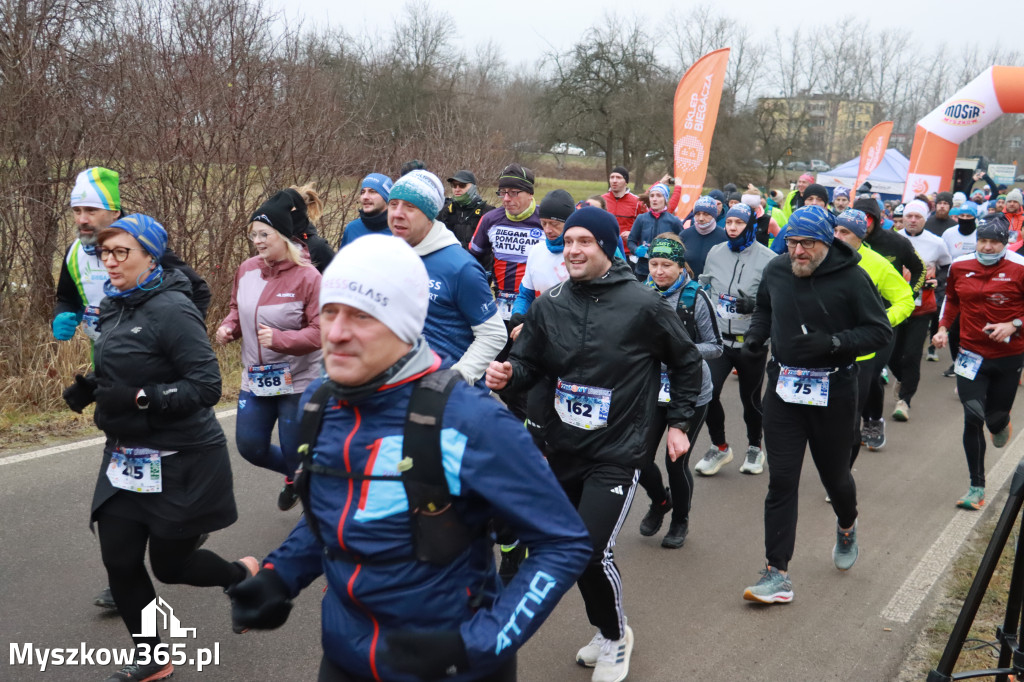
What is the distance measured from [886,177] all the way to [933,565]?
102ft

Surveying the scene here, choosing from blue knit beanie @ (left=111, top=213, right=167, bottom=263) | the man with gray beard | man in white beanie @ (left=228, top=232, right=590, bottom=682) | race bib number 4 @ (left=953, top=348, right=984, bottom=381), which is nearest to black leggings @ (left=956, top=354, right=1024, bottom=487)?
race bib number 4 @ (left=953, top=348, right=984, bottom=381)

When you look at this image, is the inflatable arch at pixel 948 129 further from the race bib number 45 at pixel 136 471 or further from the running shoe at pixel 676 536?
the race bib number 45 at pixel 136 471

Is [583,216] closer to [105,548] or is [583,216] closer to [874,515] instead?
[105,548]

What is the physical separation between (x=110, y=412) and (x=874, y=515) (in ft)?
16.9

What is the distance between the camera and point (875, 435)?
8.09m

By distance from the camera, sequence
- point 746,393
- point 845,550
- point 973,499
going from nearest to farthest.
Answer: point 845,550 < point 973,499 < point 746,393

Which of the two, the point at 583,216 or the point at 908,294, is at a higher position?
the point at 583,216

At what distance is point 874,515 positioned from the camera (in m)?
6.42

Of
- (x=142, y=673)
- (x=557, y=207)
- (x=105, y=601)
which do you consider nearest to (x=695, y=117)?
(x=557, y=207)

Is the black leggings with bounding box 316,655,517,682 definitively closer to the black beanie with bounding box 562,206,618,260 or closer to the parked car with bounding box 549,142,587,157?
the black beanie with bounding box 562,206,618,260

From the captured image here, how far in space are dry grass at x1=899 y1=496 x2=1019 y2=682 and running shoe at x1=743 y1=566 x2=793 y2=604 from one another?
70 centimetres

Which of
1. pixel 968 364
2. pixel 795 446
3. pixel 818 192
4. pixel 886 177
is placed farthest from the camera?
pixel 886 177

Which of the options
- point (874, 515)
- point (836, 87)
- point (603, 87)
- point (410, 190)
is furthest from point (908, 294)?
point (836, 87)

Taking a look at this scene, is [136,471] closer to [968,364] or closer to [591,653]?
[591,653]
